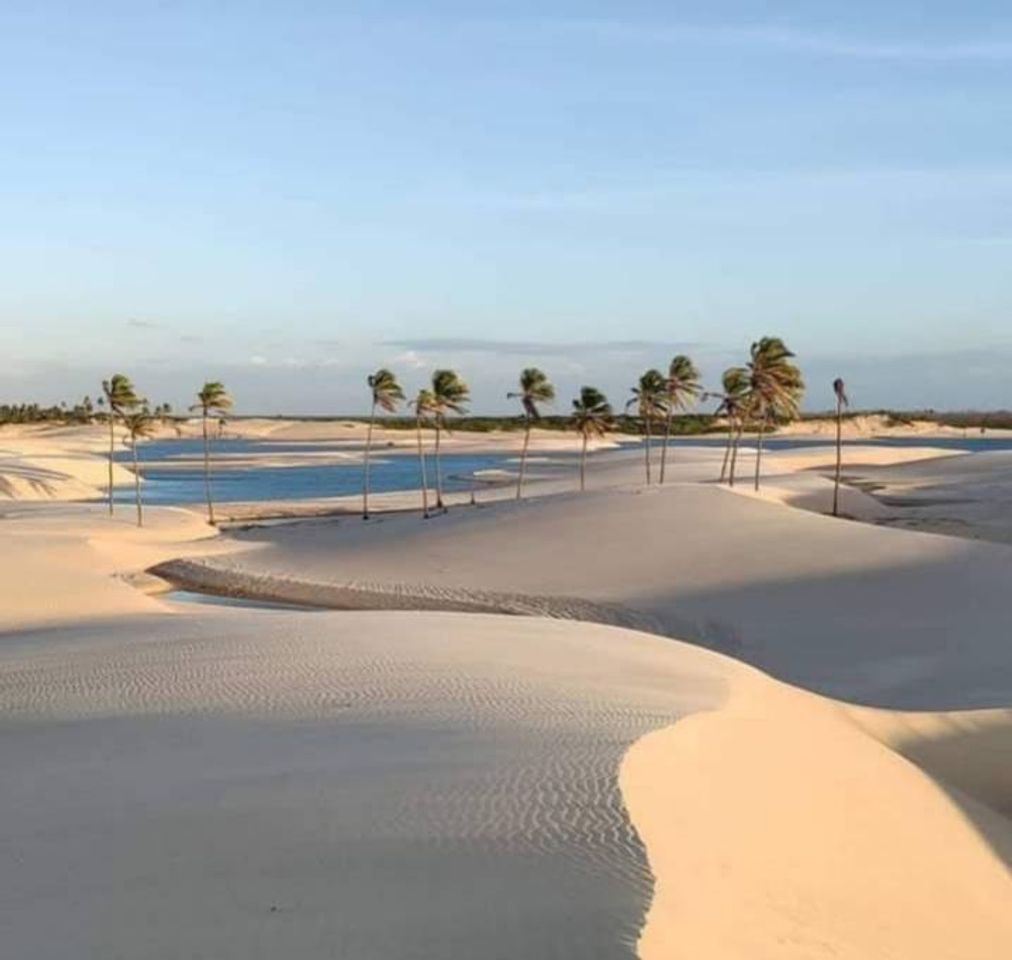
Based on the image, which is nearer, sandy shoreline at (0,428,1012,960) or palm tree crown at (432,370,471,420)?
sandy shoreline at (0,428,1012,960)

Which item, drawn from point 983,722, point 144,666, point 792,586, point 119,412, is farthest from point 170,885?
point 119,412

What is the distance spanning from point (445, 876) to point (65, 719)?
32.6ft

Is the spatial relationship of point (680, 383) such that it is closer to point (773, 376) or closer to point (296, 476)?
A: point (773, 376)

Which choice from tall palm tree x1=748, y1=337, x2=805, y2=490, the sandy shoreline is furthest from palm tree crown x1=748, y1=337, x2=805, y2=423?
the sandy shoreline

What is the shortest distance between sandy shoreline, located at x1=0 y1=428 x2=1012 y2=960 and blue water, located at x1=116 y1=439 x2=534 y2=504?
62.8m

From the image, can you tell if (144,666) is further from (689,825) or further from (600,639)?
(689,825)

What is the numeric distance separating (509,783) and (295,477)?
4278 inches

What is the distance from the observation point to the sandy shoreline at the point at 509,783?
348 inches

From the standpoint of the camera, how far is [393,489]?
340 feet

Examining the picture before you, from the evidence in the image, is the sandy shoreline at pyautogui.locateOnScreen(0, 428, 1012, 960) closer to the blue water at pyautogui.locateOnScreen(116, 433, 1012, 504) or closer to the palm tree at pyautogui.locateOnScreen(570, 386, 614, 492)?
the palm tree at pyautogui.locateOnScreen(570, 386, 614, 492)

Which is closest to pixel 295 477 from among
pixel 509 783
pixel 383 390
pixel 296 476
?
pixel 296 476

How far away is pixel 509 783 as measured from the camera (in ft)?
38.5

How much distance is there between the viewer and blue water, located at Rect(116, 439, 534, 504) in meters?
97.1

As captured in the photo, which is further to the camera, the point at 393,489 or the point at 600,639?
the point at 393,489
